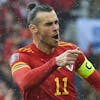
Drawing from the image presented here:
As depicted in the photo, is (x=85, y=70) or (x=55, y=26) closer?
(x=55, y=26)

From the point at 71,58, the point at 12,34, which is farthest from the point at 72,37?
the point at 71,58

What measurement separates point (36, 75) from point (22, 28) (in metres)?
4.43

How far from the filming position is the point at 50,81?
4922mm

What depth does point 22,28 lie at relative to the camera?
8875 mm

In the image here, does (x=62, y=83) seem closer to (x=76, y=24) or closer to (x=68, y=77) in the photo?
(x=68, y=77)

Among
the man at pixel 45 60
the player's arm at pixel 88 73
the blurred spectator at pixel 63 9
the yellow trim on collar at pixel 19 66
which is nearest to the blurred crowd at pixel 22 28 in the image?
the blurred spectator at pixel 63 9

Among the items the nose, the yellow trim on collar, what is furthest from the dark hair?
the yellow trim on collar

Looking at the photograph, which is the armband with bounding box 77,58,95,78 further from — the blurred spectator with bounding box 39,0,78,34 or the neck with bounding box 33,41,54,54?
the blurred spectator with bounding box 39,0,78,34

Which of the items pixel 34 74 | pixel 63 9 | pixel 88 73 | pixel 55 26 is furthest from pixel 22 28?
pixel 34 74

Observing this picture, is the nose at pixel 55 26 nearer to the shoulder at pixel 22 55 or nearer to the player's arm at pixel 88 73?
the shoulder at pixel 22 55

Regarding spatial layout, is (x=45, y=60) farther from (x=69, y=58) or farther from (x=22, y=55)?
(x=69, y=58)

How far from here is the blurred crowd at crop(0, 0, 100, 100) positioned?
26.5 ft

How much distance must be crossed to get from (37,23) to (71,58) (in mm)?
749

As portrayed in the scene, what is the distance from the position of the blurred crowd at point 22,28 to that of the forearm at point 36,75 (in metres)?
2.87
